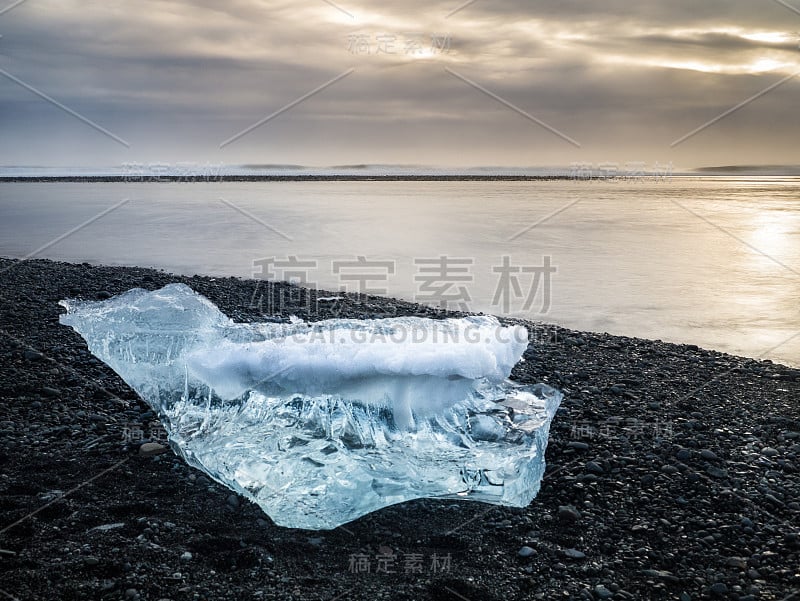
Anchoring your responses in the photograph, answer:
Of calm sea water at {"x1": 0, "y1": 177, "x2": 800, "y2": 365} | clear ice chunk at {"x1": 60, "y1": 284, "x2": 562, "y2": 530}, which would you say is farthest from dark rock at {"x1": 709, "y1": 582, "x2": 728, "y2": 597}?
calm sea water at {"x1": 0, "y1": 177, "x2": 800, "y2": 365}

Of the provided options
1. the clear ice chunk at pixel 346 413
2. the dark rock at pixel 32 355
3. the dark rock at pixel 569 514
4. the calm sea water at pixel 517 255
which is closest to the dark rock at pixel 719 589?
the dark rock at pixel 569 514

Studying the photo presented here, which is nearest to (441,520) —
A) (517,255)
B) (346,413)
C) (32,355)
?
(346,413)

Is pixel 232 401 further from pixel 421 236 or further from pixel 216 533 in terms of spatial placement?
pixel 421 236

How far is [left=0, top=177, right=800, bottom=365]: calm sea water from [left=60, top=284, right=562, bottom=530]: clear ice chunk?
3.42 meters

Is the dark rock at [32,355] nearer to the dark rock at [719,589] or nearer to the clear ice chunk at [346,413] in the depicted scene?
the clear ice chunk at [346,413]

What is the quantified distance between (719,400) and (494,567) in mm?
2443

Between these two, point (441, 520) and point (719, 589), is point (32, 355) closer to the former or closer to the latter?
point (441, 520)

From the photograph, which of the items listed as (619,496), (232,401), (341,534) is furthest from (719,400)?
(232,401)

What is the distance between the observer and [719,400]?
417cm

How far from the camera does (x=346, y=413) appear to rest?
10.7ft

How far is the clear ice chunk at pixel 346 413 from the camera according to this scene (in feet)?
9.53

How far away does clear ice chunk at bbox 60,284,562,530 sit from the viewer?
2.90 m

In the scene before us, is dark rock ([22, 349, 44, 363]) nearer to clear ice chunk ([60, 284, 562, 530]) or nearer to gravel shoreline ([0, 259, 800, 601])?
gravel shoreline ([0, 259, 800, 601])

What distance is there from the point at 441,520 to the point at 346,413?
749 mm
